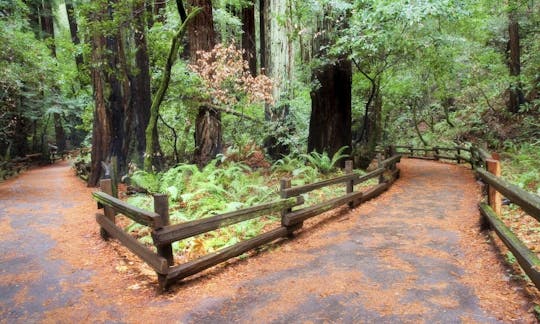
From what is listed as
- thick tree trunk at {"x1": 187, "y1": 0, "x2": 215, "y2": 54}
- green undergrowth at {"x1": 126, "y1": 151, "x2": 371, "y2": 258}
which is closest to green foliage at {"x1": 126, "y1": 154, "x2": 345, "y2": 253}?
green undergrowth at {"x1": 126, "y1": 151, "x2": 371, "y2": 258}

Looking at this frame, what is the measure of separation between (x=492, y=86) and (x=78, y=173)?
890 inches

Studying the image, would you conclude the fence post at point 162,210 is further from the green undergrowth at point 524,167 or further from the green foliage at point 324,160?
the green undergrowth at point 524,167

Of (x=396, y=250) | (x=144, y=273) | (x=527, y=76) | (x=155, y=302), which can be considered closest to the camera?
(x=155, y=302)

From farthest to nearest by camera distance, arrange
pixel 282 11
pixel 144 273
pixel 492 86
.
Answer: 1. pixel 492 86
2. pixel 282 11
3. pixel 144 273

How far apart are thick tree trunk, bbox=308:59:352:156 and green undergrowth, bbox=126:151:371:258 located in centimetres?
65

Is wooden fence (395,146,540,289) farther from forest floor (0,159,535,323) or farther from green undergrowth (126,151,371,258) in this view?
green undergrowth (126,151,371,258)

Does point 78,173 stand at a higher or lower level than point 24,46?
lower

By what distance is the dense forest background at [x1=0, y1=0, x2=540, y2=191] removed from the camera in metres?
10.9

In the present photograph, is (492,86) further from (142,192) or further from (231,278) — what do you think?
(231,278)

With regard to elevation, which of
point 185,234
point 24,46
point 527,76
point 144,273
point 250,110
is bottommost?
point 144,273

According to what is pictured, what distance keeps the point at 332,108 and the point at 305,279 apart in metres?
8.55

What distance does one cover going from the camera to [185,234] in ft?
16.8

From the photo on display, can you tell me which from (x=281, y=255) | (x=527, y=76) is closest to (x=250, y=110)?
(x=281, y=255)

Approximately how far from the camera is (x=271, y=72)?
14352 mm
